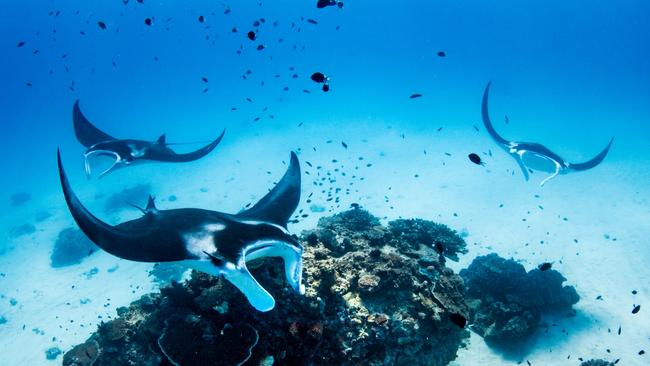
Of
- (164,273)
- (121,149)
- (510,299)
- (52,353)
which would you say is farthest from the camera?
(164,273)

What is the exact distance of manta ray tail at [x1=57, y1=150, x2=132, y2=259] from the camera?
4297mm

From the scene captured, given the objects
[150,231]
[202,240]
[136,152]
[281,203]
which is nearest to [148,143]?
[136,152]

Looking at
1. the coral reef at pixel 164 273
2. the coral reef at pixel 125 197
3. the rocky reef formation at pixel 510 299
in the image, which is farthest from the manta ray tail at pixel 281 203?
the coral reef at pixel 125 197

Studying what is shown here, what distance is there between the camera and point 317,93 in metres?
72.9

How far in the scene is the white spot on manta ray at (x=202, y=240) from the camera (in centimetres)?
420

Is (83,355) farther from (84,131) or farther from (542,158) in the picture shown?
(542,158)

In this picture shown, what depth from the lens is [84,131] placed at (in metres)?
12.4

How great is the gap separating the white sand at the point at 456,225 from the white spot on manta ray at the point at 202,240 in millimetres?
7187

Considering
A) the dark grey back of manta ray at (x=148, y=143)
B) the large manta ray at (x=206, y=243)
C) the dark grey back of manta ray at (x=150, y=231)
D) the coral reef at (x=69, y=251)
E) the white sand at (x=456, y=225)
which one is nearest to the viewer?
the large manta ray at (x=206, y=243)

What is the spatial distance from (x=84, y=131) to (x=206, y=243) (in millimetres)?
11075

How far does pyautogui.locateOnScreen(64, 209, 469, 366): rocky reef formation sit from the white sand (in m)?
3.57

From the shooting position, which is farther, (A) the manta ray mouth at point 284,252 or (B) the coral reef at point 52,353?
(B) the coral reef at point 52,353

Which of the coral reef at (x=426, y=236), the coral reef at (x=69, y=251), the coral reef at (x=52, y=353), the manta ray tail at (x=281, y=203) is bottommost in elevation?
the coral reef at (x=69, y=251)

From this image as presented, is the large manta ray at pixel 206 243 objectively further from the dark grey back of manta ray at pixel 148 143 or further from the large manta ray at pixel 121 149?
the dark grey back of manta ray at pixel 148 143
